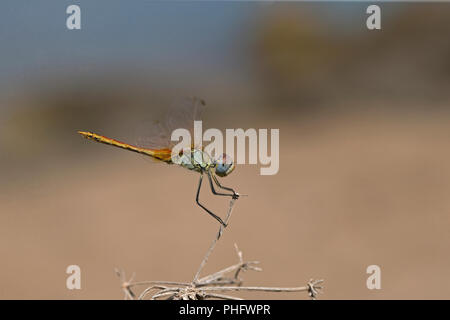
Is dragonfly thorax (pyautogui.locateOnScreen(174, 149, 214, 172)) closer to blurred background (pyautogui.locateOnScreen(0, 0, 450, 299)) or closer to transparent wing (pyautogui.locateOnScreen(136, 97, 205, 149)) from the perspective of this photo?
transparent wing (pyautogui.locateOnScreen(136, 97, 205, 149))

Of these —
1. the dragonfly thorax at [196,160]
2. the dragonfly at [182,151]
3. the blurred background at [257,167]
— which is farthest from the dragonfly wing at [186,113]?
the blurred background at [257,167]

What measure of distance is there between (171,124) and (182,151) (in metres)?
0.25

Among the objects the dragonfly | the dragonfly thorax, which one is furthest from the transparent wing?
the dragonfly thorax

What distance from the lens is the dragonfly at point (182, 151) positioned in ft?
6.36

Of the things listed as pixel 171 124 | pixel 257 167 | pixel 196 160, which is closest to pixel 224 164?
pixel 196 160

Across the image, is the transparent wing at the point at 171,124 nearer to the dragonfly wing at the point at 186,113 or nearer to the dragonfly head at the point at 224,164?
the dragonfly wing at the point at 186,113

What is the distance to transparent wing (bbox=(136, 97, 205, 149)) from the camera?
2.18 metres

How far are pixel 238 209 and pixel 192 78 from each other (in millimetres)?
9209

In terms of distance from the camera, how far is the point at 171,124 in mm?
2227

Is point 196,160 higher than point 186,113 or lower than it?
lower

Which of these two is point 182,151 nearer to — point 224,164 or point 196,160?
point 196,160

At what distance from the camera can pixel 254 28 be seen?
15125 millimetres

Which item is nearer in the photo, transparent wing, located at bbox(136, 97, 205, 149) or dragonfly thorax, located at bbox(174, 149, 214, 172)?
dragonfly thorax, located at bbox(174, 149, 214, 172)
